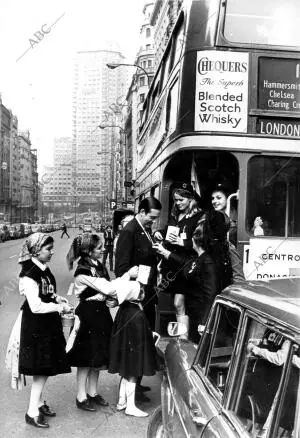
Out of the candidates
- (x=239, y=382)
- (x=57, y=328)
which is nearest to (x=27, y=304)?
(x=57, y=328)

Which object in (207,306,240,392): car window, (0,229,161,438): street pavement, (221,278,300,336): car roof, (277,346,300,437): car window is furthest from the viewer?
(0,229,161,438): street pavement

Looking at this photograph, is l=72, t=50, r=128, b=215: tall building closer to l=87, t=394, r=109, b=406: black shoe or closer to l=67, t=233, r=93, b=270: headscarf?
l=67, t=233, r=93, b=270: headscarf

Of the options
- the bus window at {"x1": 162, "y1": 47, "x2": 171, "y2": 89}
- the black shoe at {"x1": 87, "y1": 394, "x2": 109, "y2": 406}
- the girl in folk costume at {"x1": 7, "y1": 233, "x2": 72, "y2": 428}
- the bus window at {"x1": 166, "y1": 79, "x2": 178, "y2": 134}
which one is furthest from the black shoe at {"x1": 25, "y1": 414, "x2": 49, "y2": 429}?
the bus window at {"x1": 162, "y1": 47, "x2": 171, "y2": 89}

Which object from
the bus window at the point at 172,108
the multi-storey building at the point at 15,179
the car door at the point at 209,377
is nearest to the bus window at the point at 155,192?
the bus window at the point at 172,108

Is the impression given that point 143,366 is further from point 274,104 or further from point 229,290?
point 274,104

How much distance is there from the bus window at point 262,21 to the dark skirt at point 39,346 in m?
3.58

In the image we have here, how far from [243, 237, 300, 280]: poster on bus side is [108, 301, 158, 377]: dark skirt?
1.60 m

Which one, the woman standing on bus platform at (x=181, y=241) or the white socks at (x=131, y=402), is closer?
the white socks at (x=131, y=402)

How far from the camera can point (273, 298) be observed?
2205mm

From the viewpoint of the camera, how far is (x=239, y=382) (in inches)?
90.6

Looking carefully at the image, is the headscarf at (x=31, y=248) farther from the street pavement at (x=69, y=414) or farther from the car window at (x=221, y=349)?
the car window at (x=221, y=349)

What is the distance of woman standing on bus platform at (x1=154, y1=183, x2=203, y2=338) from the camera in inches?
212

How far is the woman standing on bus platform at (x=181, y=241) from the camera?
17.7ft

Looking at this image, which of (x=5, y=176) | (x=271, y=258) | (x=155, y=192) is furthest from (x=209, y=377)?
(x=5, y=176)
